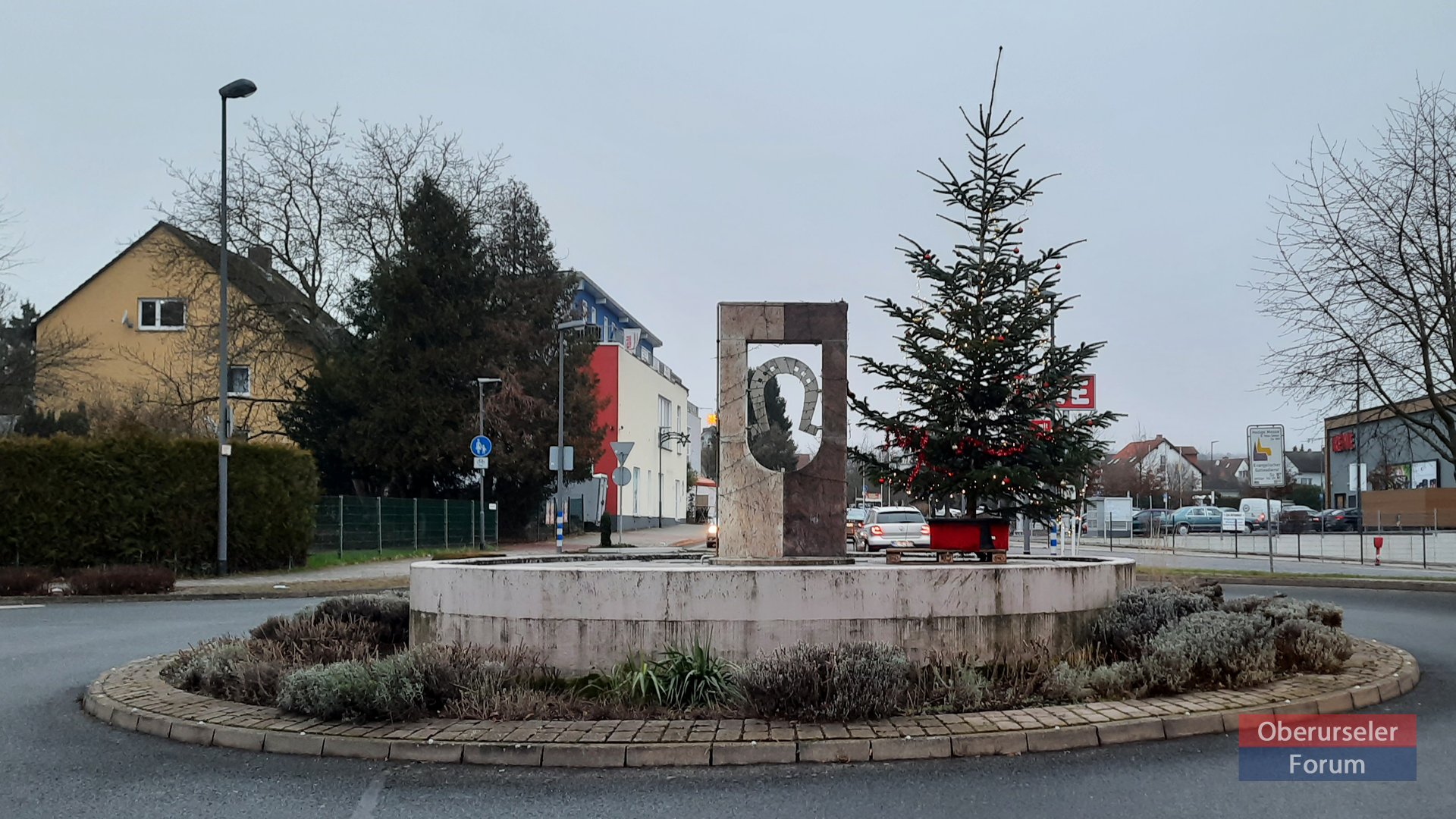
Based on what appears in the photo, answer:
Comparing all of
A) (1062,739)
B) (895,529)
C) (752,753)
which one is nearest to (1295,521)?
(895,529)

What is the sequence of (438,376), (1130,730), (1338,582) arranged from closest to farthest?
(1130,730), (1338,582), (438,376)

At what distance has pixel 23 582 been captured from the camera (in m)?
19.8

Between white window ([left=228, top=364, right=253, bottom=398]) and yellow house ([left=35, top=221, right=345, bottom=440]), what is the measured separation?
0.15ft

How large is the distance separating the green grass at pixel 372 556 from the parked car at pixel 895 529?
927cm

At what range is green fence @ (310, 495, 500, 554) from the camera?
30.9 m

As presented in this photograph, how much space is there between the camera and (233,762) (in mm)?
7047

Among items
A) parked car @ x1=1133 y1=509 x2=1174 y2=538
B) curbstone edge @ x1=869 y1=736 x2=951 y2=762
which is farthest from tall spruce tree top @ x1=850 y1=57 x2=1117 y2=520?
parked car @ x1=1133 y1=509 x2=1174 y2=538

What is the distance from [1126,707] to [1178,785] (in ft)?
5.15

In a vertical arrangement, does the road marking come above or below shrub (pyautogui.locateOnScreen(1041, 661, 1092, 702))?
below

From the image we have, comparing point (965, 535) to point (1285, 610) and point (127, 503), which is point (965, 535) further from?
point (127, 503)

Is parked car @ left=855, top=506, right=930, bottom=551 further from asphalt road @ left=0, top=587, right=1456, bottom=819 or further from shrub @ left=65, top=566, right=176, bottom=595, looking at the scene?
asphalt road @ left=0, top=587, right=1456, bottom=819

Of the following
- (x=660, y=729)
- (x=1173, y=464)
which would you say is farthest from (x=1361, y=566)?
(x=1173, y=464)

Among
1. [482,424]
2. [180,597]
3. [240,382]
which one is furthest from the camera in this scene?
[240,382]

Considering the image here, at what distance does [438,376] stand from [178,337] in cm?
1263
